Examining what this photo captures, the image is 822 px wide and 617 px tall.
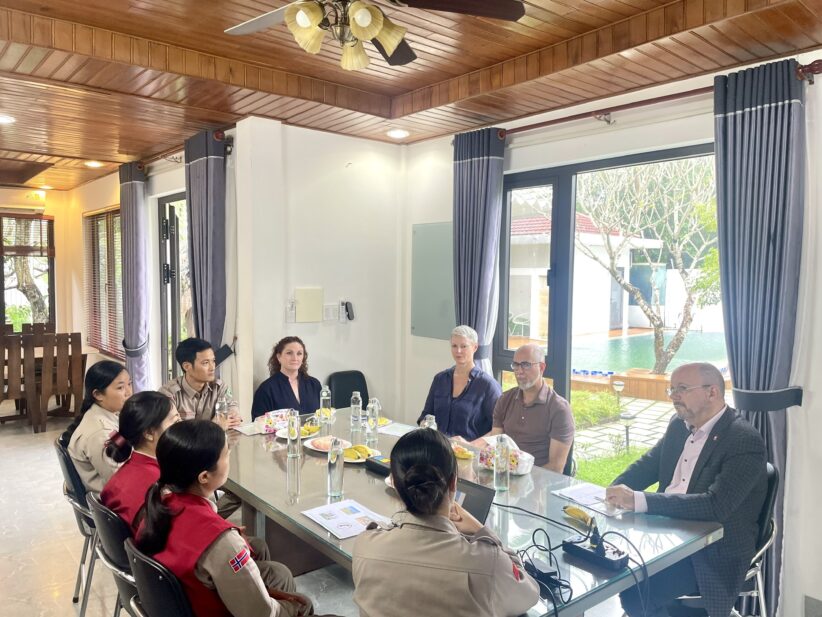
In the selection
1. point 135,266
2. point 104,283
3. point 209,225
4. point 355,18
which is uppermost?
point 355,18

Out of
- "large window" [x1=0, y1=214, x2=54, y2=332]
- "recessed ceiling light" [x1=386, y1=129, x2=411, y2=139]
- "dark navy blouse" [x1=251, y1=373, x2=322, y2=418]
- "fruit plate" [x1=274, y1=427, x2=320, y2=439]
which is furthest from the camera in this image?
"large window" [x1=0, y1=214, x2=54, y2=332]

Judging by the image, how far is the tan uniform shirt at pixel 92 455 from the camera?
2.45 metres

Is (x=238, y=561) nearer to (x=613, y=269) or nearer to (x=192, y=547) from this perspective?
(x=192, y=547)

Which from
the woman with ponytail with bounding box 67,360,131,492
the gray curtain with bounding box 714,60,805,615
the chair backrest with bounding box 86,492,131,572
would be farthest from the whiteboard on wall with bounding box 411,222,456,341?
the chair backrest with bounding box 86,492,131,572

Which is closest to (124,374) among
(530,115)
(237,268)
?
(237,268)

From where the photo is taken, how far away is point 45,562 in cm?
326

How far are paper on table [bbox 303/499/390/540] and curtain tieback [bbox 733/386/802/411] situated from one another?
5.65 feet

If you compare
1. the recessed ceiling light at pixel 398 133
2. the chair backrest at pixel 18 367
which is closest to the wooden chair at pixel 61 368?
the chair backrest at pixel 18 367

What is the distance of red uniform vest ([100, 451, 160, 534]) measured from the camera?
1.99 meters

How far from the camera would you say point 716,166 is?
2893 mm

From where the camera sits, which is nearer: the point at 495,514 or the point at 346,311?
the point at 495,514

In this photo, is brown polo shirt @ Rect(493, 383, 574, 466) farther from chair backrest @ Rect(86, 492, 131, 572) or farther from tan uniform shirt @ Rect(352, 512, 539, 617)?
chair backrest @ Rect(86, 492, 131, 572)

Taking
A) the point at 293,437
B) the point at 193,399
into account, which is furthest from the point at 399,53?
the point at 193,399

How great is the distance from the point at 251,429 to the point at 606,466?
85.2 inches
